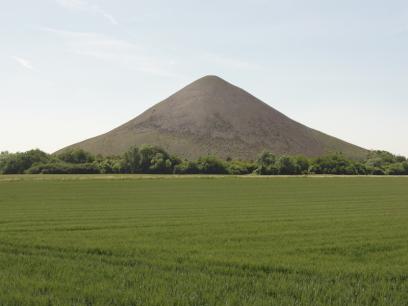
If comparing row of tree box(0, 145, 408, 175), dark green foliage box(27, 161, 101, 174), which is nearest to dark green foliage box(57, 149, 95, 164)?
row of tree box(0, 145, 408, 175)

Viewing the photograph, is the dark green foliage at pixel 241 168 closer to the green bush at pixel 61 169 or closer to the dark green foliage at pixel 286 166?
the dark green foliage at pixel 286 166

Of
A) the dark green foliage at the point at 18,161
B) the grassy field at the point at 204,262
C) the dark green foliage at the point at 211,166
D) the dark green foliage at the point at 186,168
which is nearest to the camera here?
the grassy field at the point at 204,262

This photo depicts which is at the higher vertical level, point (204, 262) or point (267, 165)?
point (267, 165)

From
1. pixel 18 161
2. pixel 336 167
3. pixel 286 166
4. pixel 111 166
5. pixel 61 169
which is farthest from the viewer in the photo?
pixel 336 167

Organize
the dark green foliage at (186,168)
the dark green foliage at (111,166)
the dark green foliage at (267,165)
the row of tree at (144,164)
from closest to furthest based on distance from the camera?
the dark green foliage at (186,168)
the row of tree at (144,164)
the dark green foliage at (267,165)
the dark green foliage at (111,166)

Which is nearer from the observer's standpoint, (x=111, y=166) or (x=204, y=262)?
(x=204, y=262)

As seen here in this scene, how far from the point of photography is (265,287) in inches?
412

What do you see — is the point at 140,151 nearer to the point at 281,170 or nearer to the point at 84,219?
the point at 281,170

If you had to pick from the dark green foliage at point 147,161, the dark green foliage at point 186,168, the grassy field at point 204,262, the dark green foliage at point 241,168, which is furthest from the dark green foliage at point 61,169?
the grassy field at point 204,262

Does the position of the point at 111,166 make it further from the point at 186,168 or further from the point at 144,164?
the point at 186,168

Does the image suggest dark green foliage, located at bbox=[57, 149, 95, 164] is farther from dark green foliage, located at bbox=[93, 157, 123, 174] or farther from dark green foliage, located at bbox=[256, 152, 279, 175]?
dark green foliage, located at bbox=[256, 152, 279, 175]

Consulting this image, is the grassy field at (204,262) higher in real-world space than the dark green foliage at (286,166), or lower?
lower

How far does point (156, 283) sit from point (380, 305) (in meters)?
4.69

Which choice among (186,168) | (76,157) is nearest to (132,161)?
(186,168)
